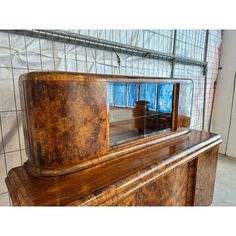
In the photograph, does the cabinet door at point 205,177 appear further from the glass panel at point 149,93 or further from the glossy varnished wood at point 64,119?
the glossy varnished wood at point 64,119

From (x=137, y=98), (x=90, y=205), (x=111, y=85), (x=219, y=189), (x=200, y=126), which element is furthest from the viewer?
(x=200, y=126)

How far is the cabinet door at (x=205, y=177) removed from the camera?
886 mm

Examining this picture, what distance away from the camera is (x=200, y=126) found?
2393 millimetres

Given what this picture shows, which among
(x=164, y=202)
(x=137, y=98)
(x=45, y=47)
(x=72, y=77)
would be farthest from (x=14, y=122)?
(x=164, y=202)

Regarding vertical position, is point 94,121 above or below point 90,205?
above

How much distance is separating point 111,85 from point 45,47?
522 millimetres

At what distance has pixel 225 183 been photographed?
6.01 feet

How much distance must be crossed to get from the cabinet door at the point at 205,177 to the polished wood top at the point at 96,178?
0.13m

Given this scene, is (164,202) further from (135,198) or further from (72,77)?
(72,77)

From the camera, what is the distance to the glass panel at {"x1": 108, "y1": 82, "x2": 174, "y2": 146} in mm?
802

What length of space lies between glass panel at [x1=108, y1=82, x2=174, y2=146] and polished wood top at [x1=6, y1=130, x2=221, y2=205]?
12cm

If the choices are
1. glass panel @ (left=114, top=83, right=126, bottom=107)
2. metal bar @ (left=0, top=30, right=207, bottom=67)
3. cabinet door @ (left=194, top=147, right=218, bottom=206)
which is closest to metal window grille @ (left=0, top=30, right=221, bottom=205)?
metal bar @ (left=0, top=30, right=207, bottom=67)

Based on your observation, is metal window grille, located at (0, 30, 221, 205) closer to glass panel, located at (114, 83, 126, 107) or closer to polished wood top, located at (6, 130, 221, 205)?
polished wood top, located at (6, 130, 221, 205)

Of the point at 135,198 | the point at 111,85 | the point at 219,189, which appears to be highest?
the point at 111,85
